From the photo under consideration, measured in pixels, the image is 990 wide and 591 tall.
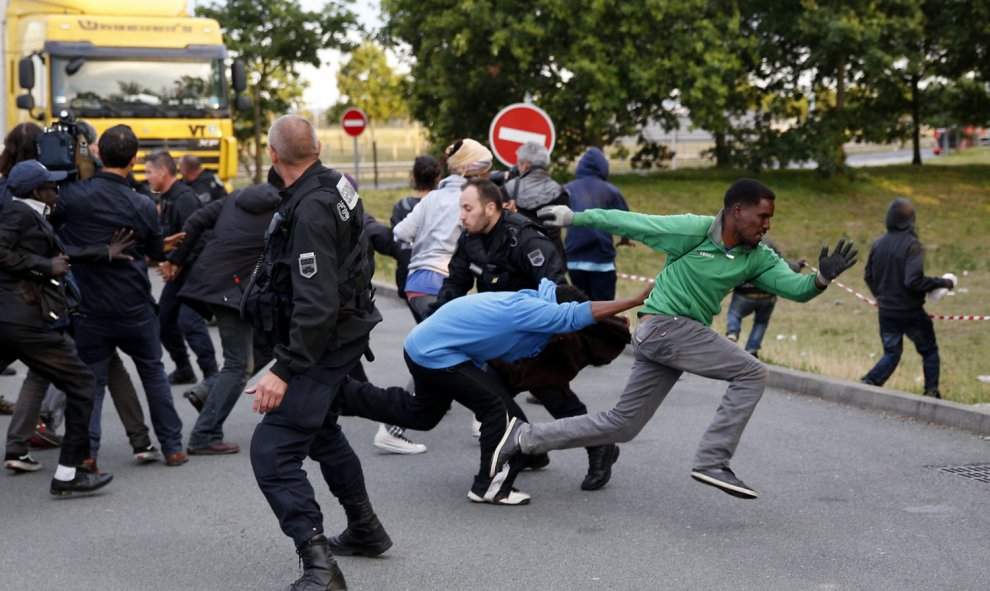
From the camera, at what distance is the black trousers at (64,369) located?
6777mm

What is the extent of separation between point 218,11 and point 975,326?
26258mm

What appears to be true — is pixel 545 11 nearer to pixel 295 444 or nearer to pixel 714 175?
pixel 714 175

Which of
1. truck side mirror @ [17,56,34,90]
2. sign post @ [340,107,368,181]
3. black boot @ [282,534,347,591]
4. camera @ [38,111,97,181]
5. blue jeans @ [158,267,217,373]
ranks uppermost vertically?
truck side mirror @ [17,56,34,90]

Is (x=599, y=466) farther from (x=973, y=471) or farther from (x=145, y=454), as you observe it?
(x=145, y=454)

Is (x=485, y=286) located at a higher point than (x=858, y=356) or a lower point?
higher

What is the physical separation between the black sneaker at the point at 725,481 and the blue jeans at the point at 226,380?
3.03 m

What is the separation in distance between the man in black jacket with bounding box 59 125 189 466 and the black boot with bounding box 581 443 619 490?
2505 mm

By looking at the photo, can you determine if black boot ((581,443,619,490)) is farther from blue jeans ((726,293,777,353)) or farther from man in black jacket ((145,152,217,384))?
blue jeans ((726,293,777,353))

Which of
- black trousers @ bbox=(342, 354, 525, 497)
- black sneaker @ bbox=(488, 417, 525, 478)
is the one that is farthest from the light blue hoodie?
black sneaker @ bbox=(488, 417, 525, 478)

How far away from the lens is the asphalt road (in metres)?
5.59

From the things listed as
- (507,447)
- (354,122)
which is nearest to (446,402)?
(507,447)

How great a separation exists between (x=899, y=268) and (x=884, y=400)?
1201mm

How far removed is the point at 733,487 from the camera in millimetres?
6121

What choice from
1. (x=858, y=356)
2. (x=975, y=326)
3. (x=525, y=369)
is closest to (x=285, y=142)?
(x=525, y=369)
